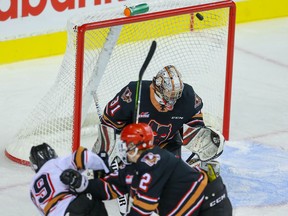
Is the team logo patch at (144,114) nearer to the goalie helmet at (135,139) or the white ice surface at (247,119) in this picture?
the white ice surface at (247,119)

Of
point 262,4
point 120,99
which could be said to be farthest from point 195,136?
point 262,4

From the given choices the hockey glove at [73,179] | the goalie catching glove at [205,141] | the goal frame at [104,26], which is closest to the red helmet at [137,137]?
the hockey glove at [73,179]

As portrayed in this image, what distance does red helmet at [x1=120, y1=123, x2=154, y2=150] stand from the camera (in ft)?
16.1

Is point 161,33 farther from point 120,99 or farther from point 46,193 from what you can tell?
point 46,193

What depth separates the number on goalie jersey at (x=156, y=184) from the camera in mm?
4906

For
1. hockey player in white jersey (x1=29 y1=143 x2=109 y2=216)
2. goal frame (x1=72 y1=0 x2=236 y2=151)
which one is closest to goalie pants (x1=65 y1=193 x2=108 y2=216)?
hockey player in white jersey (x1=29 y1=143 x2=109 y2=216)

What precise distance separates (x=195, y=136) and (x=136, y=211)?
110 centimetres

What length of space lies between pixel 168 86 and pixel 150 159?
761 millimetres

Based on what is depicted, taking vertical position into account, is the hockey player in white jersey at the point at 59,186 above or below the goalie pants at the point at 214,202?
above

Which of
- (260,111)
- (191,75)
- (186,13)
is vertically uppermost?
(186,13)

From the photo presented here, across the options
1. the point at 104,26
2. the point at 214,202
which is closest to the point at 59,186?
the point at 214,202

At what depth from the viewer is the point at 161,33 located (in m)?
6.82

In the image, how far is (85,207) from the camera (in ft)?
16.6

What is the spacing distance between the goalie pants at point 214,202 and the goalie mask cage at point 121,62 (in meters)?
1.19
